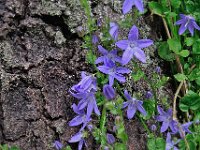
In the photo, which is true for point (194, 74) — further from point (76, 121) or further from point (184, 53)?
point (76, 121)

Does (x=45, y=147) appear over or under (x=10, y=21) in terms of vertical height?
under

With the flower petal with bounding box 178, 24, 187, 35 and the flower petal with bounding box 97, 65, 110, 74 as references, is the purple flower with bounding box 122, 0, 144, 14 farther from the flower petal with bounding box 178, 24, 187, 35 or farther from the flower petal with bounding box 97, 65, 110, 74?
the flower petal with bounding box 178, 24, 187, 35

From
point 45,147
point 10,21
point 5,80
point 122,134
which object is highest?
point 10,21

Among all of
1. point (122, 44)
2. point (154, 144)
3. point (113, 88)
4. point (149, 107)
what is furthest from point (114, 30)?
point (154, 144)

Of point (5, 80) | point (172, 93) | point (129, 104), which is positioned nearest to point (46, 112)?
point (5, 80)

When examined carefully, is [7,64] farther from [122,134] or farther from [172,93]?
[172,93]
